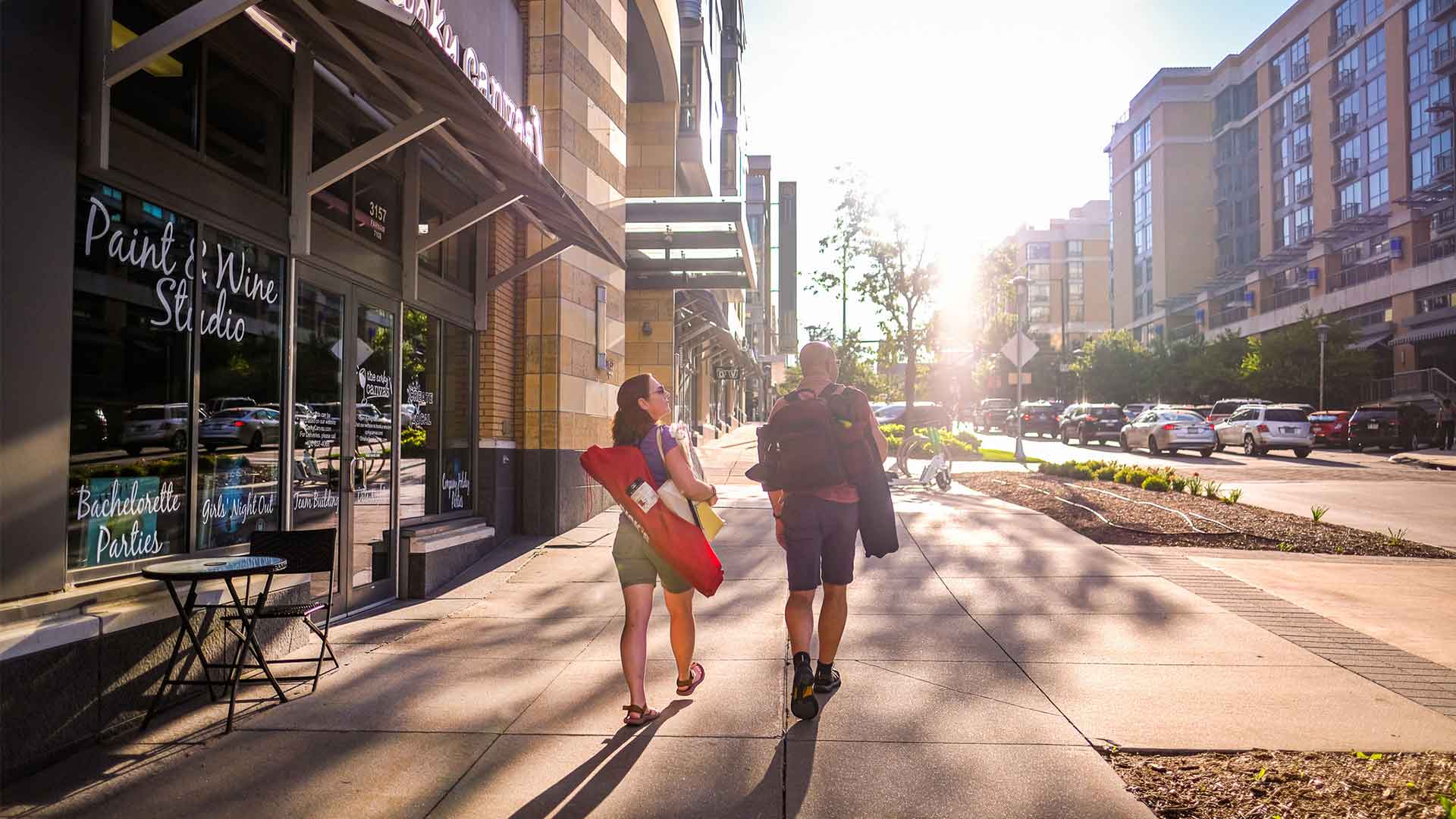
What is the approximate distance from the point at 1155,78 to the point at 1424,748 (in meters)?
89.1

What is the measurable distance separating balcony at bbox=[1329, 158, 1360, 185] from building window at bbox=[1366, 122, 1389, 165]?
118cm

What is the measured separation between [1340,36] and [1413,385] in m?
23.0

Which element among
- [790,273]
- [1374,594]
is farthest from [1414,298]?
[790,273]

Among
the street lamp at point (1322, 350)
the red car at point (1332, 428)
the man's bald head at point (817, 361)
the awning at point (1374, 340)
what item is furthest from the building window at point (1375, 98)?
the man's bald head at point (817, 361)

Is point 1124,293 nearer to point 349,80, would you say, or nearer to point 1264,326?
point 1264,326

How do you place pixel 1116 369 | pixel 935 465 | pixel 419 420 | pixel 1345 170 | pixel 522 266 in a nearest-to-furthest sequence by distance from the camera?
pixel 419 420, pixel 522 266, pixel 935 465, pixel 1345 170, pixel 1116 369

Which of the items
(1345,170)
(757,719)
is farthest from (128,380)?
(1345,170)

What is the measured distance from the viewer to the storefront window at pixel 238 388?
5605 millimetres

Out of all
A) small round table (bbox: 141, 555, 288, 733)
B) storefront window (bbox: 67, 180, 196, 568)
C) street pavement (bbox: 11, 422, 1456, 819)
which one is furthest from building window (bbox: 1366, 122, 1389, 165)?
small round table (bbox: 141, 555, 288, 733)

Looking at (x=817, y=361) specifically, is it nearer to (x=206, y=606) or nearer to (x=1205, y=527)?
(x=206, y=606)

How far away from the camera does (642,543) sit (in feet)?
15.4

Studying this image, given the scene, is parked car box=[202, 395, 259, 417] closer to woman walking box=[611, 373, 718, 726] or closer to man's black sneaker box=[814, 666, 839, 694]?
woman walking box=[611, 373, 718, 726]

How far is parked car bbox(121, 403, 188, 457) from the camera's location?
16.2 ft

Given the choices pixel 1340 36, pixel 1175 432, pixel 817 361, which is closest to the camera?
pixel 817 361
